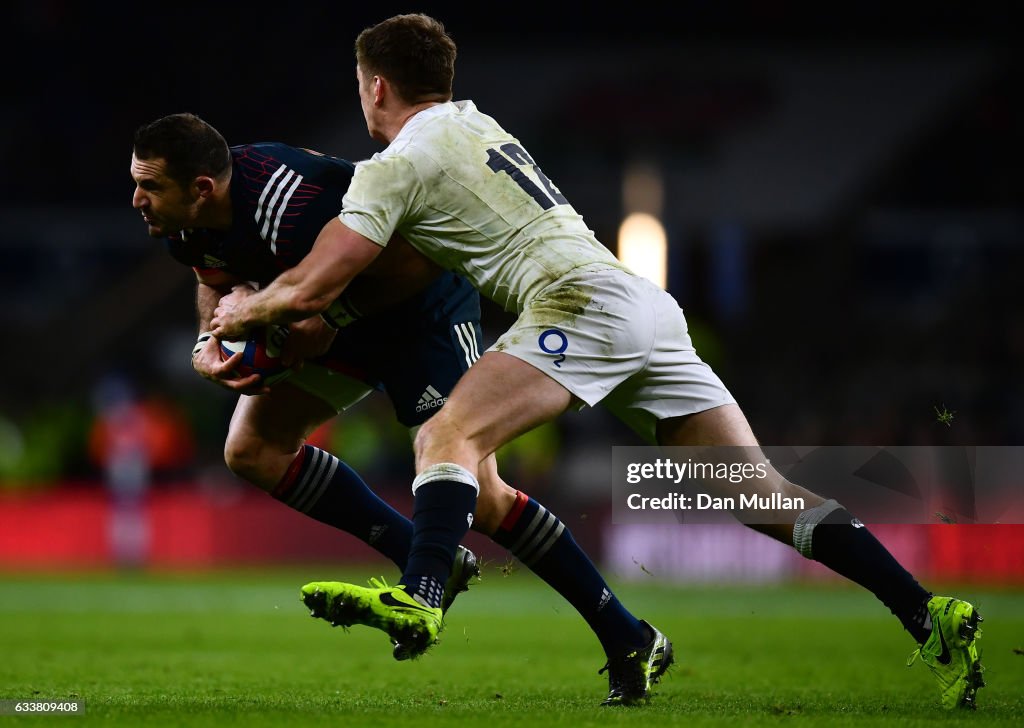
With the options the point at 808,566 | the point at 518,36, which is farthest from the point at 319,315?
the point at 518,36

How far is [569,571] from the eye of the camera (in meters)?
4.96

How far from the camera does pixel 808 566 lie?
13.0 metres

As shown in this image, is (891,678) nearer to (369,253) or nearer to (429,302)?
(429,302)

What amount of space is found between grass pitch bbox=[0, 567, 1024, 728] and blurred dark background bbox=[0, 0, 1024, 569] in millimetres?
5730

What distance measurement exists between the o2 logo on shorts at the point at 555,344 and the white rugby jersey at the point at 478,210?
0.17m

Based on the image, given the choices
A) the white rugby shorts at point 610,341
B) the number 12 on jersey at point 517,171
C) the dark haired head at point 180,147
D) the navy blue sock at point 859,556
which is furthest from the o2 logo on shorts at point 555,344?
the dark haired head at point 180,147

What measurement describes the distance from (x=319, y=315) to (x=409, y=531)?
3.09 feet

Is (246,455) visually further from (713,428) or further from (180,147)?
(713,428)

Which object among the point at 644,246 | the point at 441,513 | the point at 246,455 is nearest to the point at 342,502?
the point at 246,455

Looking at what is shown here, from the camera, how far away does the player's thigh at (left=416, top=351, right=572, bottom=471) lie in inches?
168

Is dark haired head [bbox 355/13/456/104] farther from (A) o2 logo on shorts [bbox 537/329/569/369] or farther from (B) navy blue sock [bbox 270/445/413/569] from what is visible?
(B) navy blue sock [bbox 270/445/413/569]

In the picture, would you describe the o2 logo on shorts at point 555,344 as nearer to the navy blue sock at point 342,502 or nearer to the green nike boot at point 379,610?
the green nike boot at point 379,610

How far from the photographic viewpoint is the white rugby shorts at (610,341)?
437 cm

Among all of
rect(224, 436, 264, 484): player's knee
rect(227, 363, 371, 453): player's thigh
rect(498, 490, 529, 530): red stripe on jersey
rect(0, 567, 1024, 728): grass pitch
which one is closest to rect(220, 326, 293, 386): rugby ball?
rect(227, 363, 371, 453): player's thigh
